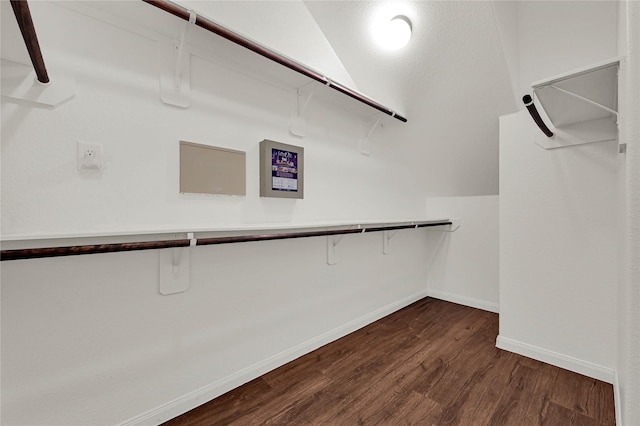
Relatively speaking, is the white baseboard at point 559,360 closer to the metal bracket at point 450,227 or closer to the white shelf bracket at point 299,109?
the metal bracket at point 450,227

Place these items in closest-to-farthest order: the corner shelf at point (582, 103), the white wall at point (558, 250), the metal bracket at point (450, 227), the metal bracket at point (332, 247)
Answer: the corner shelf at point (582, 103)
the white wall at point (558, 250)
the metal bracket at point (332, 247)
the metal bracket at point (450, 227)

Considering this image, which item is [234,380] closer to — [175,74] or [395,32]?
[175,74]

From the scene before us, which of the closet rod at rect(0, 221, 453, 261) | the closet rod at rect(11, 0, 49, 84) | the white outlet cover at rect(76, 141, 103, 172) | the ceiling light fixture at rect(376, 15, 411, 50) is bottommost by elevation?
the closet rod at rect(0, 221, 453, 261)

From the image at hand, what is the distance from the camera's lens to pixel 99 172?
1132mm

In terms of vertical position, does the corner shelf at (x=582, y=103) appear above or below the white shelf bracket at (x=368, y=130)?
below

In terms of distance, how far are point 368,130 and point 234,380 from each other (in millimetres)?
2054

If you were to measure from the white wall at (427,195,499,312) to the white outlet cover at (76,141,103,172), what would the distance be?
3.00 metres

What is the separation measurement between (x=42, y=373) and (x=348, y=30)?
7.63 ft

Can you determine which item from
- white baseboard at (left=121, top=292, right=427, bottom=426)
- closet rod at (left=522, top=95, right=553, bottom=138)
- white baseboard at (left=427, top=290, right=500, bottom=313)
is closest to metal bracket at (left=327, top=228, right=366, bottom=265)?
white baseboard at (left=121, top=292, right=427, bottom=426)

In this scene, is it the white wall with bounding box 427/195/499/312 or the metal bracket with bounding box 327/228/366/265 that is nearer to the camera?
the metal bracket with bounding box 327/228/366/265

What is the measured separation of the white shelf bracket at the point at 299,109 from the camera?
1.79 metres

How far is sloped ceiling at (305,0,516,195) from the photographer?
171cm

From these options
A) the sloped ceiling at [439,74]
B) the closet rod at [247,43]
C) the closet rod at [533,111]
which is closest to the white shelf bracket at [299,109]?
the closet rod at [247,43]

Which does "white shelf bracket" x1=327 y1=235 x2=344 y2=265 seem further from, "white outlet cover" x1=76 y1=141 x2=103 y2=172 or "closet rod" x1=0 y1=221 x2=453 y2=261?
"white outlet cover" x1=76 y1=141 x2=103 y2=172
